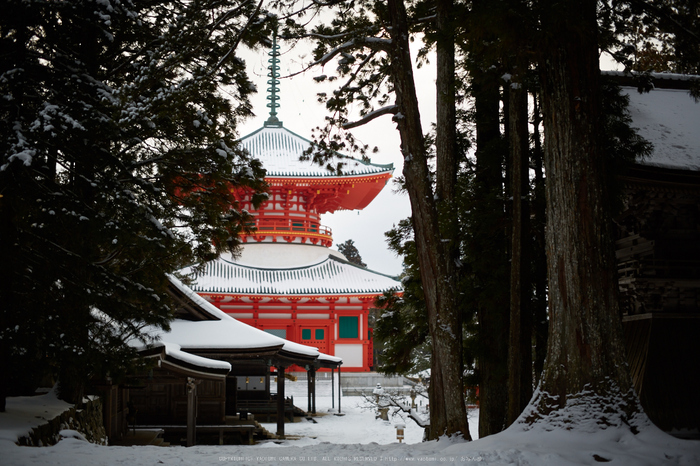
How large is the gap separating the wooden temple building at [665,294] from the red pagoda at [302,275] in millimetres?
18447

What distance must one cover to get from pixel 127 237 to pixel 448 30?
4.23m

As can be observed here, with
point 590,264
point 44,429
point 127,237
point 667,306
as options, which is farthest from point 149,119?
point 667,306

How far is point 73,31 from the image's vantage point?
26.3ft

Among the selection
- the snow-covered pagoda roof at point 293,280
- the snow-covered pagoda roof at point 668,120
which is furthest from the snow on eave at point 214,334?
the snow-covered pagoda roof at point 293,280

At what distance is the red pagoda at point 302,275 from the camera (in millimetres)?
28484

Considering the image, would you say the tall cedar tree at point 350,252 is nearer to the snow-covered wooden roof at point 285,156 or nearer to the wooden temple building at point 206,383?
the snow-covered wooden roof at point 285,156

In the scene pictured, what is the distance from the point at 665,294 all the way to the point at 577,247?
4558 millimetres

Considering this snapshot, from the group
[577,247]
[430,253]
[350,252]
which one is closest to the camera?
[577,247]

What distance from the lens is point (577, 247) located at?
5602 millimetres

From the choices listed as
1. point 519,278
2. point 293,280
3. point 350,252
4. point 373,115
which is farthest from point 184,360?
point 350,252

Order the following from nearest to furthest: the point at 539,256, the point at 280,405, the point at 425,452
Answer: the point at 425,452 → the point at 539,256 → the point at 280,405

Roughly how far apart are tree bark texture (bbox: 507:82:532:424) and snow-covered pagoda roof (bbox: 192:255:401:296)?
2020 cm

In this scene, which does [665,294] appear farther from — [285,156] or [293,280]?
[285,156]

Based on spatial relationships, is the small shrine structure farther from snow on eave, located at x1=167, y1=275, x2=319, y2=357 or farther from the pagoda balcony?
the pagoda balcony
